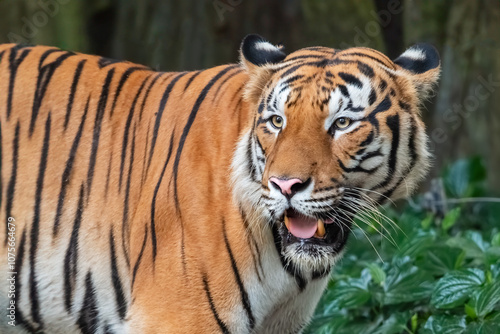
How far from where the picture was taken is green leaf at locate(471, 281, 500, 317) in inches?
130

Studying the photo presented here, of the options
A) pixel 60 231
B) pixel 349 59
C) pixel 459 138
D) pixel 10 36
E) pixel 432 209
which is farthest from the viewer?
pixel 459 138

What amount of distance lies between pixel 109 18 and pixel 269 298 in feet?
14.9

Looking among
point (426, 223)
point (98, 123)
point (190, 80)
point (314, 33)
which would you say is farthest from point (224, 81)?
point (314, 33)

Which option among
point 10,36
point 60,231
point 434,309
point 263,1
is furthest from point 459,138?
point 60,231

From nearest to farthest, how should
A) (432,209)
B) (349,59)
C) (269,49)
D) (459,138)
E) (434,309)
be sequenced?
(349,59)
(269,49)
(434,309)
(432,209)
(459,138)

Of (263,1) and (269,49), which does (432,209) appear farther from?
(269,49)

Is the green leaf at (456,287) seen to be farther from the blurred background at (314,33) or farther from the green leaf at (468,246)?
the blurred background at (314,33)

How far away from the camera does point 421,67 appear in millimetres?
2770

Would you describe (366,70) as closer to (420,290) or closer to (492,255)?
(420,290)

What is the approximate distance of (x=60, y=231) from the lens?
10.2ft

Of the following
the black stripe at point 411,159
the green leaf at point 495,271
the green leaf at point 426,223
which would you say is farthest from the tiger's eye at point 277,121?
the green leaf at point 426,223

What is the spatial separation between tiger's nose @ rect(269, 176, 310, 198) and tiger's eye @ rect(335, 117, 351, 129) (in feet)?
0.80

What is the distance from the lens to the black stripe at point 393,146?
2613mm

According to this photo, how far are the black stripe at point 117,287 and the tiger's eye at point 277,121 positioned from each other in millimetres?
881
